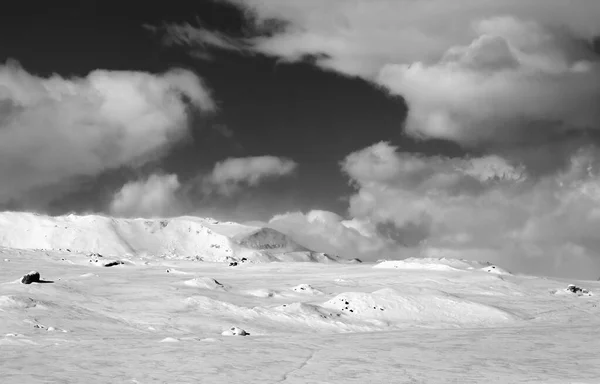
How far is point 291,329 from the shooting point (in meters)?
39.8

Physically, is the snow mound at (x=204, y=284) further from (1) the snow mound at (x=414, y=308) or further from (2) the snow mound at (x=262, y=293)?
(1) the snow mound at (x=414, y=308)

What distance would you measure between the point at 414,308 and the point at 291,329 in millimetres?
11871

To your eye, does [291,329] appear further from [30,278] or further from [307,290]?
[30,278]

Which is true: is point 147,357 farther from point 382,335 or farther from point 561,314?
point 561,314

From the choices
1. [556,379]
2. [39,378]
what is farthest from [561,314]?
[39,378]

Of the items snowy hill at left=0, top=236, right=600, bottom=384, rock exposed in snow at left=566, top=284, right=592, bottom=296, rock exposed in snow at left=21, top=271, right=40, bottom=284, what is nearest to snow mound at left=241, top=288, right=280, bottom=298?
snowy hill at left=0, top=236, right=600, bottom=384

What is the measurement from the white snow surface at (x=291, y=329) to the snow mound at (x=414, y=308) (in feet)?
0.41

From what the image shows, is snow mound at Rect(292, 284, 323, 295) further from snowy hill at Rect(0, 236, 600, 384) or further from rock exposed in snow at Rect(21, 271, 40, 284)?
rock exposed in snow at Rect(21, 271, 40, 284)

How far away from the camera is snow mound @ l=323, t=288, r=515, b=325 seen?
4538cm

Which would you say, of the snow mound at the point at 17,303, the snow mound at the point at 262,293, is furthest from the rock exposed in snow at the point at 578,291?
the snow mound at the point at 17,303

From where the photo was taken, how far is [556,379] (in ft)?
63.9

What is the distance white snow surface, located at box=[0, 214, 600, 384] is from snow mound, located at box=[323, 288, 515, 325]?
4.9 inches

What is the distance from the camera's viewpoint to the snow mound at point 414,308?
45375mm

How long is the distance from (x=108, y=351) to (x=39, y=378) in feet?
21.8
